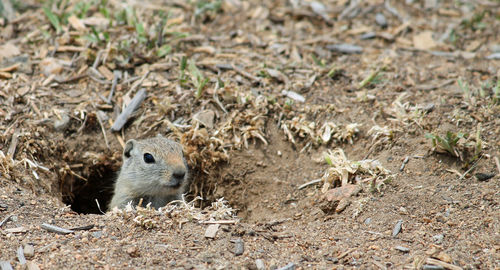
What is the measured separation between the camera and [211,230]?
16.0 ft

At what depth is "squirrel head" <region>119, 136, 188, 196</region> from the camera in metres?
6.05

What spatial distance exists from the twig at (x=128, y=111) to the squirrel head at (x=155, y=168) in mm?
677

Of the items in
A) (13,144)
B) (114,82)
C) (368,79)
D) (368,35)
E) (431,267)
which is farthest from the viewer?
(368,35)

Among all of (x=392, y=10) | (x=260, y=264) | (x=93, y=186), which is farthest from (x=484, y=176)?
(x=93, y=186)

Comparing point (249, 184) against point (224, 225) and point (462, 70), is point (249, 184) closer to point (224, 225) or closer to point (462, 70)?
point (224, 225)

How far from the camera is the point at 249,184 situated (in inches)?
275

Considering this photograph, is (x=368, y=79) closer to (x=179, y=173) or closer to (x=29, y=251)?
(x=179, y=173)

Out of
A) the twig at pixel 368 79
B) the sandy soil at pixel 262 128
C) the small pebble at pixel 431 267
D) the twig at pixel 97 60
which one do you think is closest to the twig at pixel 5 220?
the sandy soil at pixel 262 128

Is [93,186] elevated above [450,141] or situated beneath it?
situated beneath

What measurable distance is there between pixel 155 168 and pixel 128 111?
4.54 feet

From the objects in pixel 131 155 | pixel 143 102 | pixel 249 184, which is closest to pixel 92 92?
pixel 143 102

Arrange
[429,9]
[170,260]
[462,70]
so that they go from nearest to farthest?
[170,260]
[462,70]
[429,9]

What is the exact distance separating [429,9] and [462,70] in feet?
6.39

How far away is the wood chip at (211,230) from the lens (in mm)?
4805
